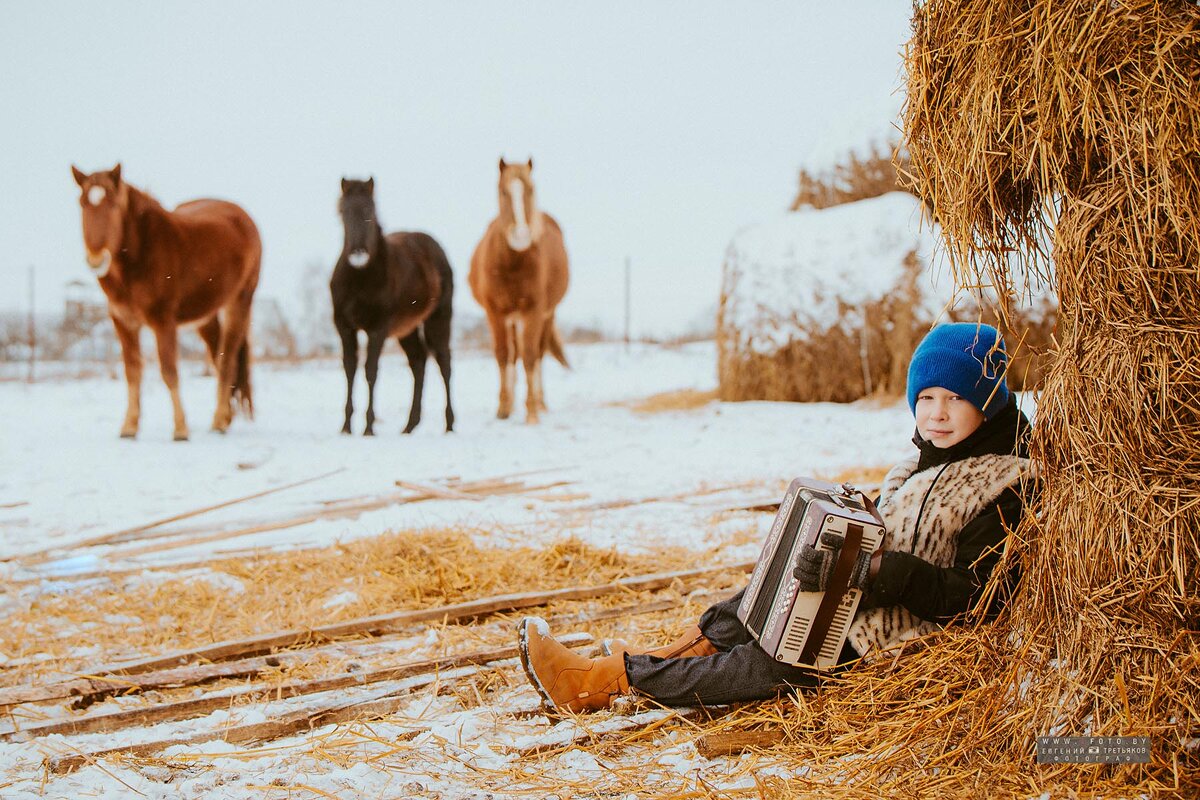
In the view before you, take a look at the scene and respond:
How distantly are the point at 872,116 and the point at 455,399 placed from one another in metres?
6.76

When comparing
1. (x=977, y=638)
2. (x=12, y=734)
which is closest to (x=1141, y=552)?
(x=977, y=638)

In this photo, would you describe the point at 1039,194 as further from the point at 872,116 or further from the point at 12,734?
the point at 872,116

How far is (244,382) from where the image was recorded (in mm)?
8766

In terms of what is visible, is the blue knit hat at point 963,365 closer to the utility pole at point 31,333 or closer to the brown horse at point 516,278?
the brown horse at point 516,278

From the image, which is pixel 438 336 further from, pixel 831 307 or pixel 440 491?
pixel 831 307

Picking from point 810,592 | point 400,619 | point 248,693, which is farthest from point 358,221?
point 810,592

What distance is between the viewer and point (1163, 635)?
154 cm

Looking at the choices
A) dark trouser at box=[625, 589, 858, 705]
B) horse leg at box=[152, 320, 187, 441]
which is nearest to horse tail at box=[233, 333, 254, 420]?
horse leg at box=[152, 320, 187, 441]

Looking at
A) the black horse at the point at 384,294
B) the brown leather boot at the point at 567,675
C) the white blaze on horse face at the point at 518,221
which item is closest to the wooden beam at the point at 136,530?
the black horse at the point at 384,294

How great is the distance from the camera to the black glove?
1935 millimetres

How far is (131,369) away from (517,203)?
12.9ft

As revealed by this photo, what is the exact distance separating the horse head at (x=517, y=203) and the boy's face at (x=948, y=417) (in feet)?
22.6

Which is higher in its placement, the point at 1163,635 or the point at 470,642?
the point at 1163,635

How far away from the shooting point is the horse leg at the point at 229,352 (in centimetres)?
816
